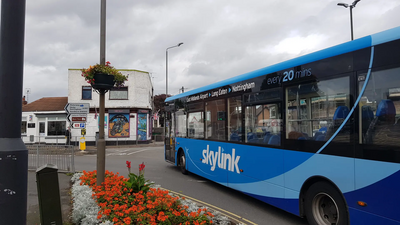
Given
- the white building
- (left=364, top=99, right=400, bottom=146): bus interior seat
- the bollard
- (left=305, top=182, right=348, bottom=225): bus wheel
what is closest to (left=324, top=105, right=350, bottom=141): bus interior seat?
(left=364, top=99, right=400, bottom=146): bus interior seat

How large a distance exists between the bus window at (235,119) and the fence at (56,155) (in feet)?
21.3

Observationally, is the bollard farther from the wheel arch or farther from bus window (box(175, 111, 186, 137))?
bus window (box(175, 111, 186, 137))

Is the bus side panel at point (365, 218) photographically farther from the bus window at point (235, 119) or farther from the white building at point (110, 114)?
the white building at point (110, 114)

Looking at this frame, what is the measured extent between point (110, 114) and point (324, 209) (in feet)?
88.0

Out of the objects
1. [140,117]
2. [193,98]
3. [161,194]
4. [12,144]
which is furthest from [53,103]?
[12,144]

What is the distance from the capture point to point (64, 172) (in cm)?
1052

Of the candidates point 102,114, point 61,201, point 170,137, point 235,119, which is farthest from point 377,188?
point 170,137

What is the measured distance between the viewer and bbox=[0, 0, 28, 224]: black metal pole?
2.61m

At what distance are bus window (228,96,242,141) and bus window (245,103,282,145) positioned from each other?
0.31m

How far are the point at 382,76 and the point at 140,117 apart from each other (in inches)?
1074

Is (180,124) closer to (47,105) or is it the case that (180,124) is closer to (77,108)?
(77,108)

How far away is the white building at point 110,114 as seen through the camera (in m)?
28.7

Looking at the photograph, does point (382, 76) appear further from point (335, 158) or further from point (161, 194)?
point (161, 194)

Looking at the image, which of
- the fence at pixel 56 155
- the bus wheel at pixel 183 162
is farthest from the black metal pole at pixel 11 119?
the fence at pixel 56 155
